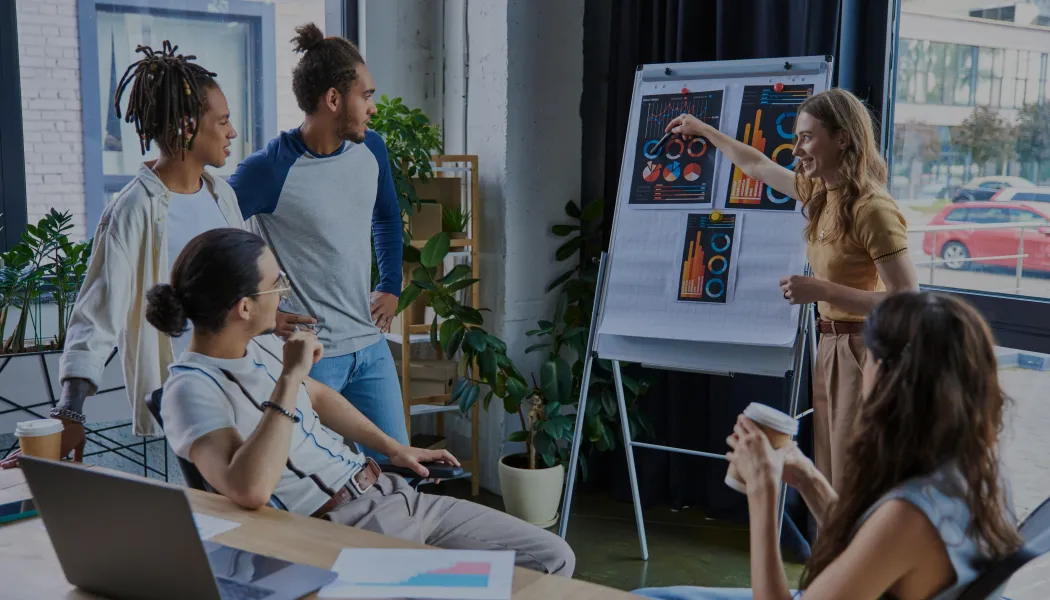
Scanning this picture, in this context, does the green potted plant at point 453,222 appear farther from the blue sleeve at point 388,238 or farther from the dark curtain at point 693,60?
the blue sleeve at point 388,238

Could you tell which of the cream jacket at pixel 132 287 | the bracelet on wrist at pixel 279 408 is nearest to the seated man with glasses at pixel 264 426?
the bracelet on wrist at pixel 279 408

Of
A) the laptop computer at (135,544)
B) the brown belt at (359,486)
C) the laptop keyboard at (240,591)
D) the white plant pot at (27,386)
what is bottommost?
the white plant pot at (27,386)

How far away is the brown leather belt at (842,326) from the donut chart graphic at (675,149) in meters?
0.74

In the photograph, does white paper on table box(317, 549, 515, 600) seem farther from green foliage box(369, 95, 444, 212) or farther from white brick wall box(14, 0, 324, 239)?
white brick wall box(14, 0, 324, 239)

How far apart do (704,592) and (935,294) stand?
0.69 meters

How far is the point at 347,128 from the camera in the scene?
8.37ft

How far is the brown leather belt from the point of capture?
2.53 m

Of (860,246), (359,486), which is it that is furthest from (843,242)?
(359,486)

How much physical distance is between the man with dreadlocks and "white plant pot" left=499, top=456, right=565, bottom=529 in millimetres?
1654

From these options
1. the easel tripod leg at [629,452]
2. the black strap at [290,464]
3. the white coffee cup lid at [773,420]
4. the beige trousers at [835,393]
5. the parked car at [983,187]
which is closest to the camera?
the white coffee cup lid at [773,420]

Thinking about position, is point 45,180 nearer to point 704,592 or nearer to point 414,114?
point 414,114

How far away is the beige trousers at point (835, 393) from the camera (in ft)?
8.25

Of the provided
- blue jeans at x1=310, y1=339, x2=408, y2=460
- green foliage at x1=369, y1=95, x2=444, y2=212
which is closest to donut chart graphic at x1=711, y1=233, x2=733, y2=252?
blue jeans at x1=310, y1=339, x2=408, y2=460

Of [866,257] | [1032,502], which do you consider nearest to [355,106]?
[866,257]
